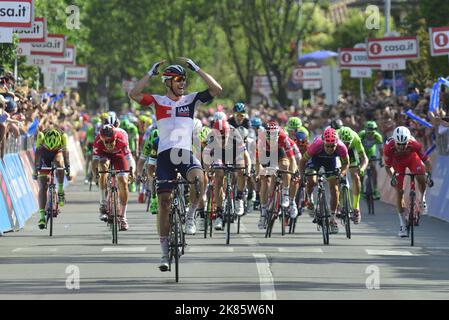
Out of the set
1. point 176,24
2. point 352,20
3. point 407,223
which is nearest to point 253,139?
point 407,223

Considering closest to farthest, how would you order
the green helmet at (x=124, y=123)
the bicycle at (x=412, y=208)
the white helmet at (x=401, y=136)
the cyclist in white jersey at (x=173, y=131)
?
1. the cyclist in white jersey at (x=173, y=131)
2. the bicycle at (x=412, y=208)
3. the white helmet at (x=401, y=136)
4. the green helmet at (x=124, y=123)

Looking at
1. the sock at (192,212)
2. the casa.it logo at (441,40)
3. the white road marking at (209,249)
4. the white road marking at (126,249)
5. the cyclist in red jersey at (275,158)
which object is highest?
the casa.it logo at (441,40)

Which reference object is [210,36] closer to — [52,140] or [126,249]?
[52,140]

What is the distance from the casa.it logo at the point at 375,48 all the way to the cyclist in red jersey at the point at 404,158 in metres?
14.5

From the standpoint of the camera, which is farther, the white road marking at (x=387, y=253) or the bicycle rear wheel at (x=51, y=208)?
the bicycle rear wheel at (x=51, y=208)

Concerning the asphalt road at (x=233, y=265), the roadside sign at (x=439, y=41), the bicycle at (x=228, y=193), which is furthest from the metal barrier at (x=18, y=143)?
the roadside sign at (x=439, y=41)

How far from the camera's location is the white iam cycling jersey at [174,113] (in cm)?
1731

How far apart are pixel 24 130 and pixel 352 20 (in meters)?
58.6

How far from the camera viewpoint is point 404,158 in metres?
23.7

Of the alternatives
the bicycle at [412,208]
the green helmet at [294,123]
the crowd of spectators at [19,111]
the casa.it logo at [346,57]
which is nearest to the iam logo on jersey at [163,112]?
the bicycle at [412,208]

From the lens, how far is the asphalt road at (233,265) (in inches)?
620

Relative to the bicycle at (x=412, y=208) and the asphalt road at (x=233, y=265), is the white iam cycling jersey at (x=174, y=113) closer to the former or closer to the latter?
the asphalt road at (x=233, y=265)

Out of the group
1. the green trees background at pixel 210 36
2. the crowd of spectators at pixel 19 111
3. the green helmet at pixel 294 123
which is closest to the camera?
the crowd of spectators at pixel 19 111

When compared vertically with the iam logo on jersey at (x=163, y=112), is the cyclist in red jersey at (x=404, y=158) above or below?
below
